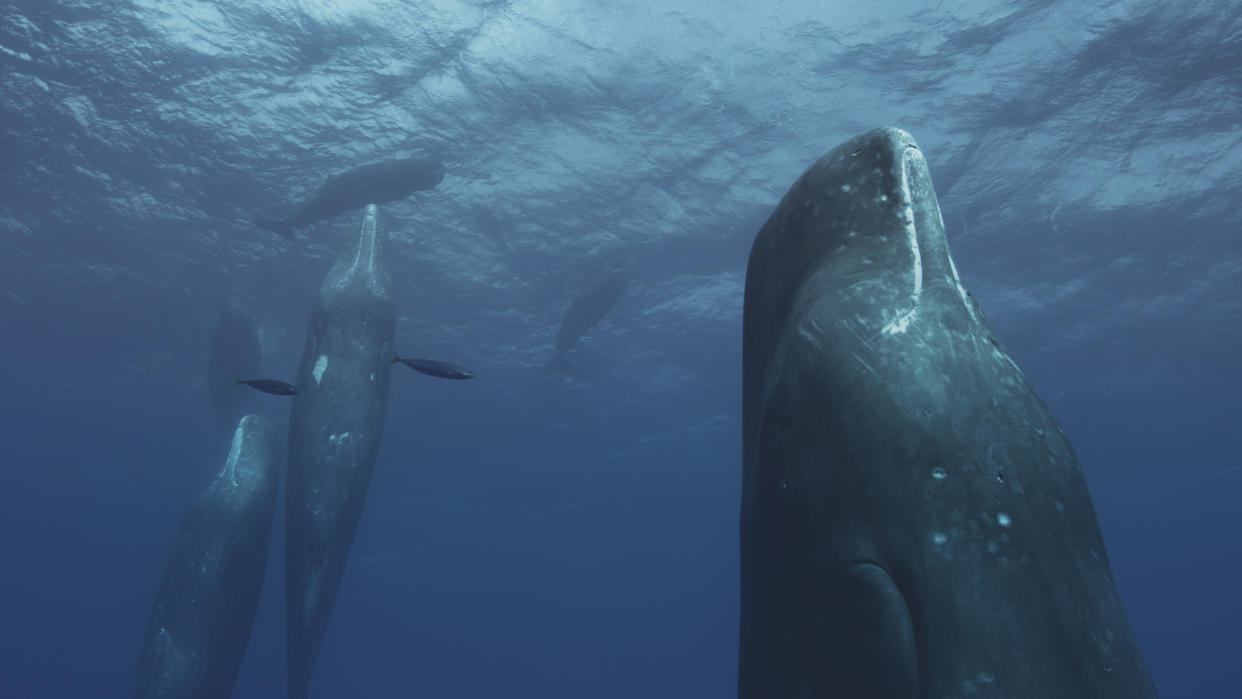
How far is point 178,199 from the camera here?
19.8 metres

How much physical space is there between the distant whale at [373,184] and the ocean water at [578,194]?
8.05 ft

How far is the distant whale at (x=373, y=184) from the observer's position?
14484 millimetres

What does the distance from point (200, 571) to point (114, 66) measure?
11924 mm

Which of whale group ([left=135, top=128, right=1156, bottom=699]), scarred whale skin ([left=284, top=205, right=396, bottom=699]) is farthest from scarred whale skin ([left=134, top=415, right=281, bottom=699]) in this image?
whale group ([left=135, top=128, right=1156, bottom=699])

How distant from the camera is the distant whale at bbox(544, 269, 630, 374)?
63.1 ft

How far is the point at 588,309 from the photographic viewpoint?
65.8 ft

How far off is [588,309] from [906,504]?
61.1 feet

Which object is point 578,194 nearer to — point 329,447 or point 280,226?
point 280,226

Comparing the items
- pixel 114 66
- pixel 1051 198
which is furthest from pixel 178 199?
pixel 1051 198

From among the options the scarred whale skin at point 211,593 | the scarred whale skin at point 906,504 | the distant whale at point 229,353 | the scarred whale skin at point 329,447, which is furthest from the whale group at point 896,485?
the distant whale at point 229,353

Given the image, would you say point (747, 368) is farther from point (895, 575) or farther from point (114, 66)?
point (114, 66)

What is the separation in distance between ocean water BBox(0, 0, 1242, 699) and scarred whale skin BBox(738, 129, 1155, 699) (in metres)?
11.4

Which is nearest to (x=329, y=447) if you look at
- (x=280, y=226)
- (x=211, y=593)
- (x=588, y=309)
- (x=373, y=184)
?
(x=211, y=593)

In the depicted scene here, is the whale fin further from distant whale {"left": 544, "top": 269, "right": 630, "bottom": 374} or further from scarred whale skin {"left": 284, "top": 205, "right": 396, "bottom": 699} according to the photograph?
distant whale {"left": 544, "top": 269, "right": 630, "bottom": 374}
